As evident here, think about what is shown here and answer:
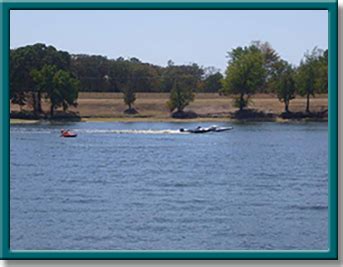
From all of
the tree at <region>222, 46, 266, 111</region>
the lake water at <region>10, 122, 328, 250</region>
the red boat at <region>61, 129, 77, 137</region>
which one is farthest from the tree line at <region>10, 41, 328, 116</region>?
the red boat at <region>61, 129, 77, 137</region>

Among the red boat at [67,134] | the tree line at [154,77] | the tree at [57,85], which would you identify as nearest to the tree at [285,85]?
the tree line at [154,77]

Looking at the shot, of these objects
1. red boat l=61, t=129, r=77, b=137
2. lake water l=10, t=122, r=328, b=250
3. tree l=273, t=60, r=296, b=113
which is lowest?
lake water l=10, t=122, r=328, b=250

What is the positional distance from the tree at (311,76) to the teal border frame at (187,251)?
391mm

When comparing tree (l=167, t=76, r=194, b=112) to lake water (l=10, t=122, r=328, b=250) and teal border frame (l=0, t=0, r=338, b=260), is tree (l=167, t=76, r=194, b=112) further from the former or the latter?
teal border frame (l=0, t=0, r=338, b=260)

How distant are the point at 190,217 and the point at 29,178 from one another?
1535mm

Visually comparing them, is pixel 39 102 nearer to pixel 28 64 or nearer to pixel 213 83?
pixel 28 64

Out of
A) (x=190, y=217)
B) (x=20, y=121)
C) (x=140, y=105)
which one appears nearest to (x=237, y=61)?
(x=140, y=105)

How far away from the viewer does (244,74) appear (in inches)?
248

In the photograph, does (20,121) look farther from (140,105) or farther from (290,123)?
(290,123)

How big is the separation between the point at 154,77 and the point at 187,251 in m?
1.81

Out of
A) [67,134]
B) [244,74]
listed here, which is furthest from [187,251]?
[67,134]

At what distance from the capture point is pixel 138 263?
489 centimetres

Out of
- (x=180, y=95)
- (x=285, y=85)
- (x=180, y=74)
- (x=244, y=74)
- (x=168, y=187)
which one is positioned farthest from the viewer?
(x=168, y=187)

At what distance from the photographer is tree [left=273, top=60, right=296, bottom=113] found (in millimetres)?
6312
